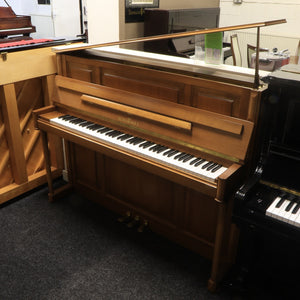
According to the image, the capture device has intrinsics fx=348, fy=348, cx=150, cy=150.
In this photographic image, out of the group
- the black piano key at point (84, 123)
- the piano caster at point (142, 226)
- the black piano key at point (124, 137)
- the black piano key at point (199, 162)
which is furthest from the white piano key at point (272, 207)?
the black piano key at point (84, 123)

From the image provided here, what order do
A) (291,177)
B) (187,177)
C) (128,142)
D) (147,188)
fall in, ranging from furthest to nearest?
(147,188), (128,142), (187,177), (291,177)

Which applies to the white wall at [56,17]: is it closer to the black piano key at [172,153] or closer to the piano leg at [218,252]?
the black piano key at [172,153]

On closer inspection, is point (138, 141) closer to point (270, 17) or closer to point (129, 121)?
point (129, 121)

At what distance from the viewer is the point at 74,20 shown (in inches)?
342

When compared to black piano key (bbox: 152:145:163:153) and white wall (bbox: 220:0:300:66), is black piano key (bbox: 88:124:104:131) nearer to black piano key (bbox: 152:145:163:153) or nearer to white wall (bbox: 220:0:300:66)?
black piano key (bbox: 152:145:163:153)

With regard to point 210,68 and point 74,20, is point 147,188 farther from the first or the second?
point 74,20

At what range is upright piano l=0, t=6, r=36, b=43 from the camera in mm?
6828

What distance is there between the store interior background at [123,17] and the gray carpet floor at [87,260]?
6.06ft

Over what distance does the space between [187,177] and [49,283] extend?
3.64ft

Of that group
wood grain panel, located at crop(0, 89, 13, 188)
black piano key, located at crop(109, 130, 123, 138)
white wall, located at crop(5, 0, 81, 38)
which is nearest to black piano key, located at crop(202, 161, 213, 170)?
black piano key, located at crop(109, 130, 123, 138)

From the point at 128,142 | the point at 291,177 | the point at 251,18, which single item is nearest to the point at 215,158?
the point at 291,177

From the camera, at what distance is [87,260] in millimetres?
2365

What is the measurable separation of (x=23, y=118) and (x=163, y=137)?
147 centimetres

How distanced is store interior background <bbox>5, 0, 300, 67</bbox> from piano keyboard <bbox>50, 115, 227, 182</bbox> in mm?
1352
